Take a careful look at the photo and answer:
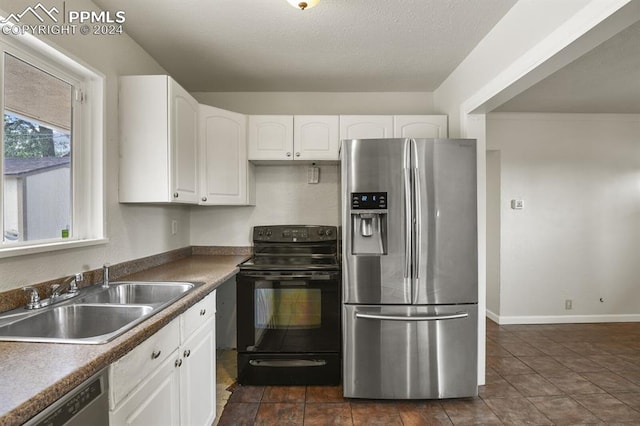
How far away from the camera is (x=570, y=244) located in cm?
388

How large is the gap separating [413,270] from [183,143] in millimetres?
1744

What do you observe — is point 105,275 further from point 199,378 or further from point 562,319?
point 562,319

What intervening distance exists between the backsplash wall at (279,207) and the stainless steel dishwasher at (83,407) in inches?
86.6

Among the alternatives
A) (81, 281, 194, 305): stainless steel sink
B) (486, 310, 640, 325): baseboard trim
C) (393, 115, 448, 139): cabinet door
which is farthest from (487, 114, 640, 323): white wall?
(81, 281, 194, 305): stainless steel sink

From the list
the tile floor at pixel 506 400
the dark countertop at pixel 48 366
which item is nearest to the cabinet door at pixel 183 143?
the dark countertop at pixel 48 366

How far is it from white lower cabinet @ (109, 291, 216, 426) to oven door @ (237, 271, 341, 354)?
20.2 inches

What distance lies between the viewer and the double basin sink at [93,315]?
1194 millimetres

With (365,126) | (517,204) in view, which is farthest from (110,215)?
(517,204)

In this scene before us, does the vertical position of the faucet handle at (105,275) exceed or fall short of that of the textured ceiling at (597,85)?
it falls short

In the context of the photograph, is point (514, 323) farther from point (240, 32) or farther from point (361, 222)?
point (240, 32)

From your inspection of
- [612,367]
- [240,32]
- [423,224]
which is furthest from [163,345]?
[612,367]

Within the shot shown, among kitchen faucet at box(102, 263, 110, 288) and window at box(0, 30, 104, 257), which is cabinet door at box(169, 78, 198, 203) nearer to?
window at box(0, 30, 104, 257)

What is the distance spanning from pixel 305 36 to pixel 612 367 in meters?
3.60

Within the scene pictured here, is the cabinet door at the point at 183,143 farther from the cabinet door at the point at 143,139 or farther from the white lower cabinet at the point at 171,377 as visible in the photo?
the white lower cabinet at the point at 171,377
